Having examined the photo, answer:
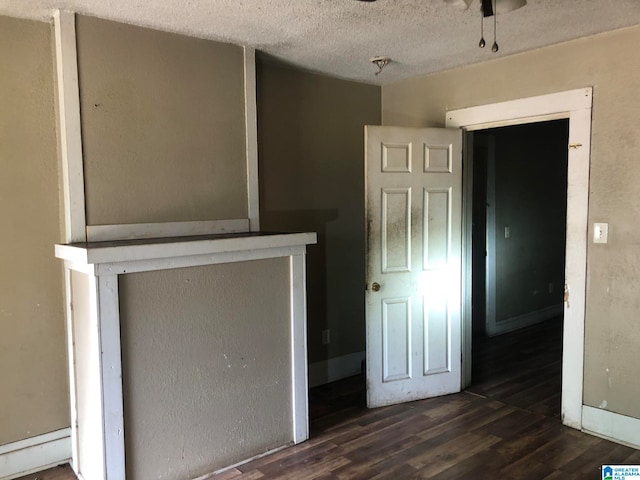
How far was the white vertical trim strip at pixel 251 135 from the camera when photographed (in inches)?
122

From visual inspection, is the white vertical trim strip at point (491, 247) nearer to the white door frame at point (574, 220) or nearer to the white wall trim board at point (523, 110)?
the white wall trim board at point (523, 110)

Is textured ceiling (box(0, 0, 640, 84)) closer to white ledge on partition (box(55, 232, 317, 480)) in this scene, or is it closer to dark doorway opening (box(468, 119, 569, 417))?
white ledge on partition (box(55, 232, 317, 480))

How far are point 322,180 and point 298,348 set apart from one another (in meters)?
1.44

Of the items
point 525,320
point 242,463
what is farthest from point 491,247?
point 242,463

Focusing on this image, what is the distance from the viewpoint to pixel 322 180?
12.5 ft

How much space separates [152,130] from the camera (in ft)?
9.05

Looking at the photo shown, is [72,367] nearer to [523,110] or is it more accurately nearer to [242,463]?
[242,463]

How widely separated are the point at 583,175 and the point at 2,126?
3.23 metres

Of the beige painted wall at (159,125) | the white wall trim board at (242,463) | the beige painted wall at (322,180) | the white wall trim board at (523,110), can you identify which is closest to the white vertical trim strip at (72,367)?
the beige painted wall at (159,125)

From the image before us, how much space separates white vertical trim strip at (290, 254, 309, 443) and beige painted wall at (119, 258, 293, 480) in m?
0.04

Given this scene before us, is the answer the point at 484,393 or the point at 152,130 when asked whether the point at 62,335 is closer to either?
the point at 152,130

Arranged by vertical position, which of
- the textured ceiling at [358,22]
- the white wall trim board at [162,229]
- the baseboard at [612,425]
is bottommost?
the baseboard at [612,425]

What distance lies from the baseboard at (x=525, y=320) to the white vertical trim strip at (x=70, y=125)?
410 centimetres

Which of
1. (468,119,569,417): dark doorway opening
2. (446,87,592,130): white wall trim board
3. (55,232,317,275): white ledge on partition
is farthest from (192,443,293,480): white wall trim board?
(446,87,592,130): white wall trim board
